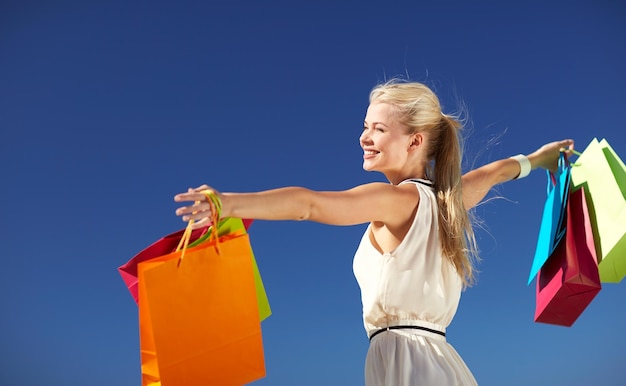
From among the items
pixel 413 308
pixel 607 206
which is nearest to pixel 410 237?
pixel 413 308

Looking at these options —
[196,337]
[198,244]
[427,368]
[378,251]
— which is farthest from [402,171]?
[196,337]

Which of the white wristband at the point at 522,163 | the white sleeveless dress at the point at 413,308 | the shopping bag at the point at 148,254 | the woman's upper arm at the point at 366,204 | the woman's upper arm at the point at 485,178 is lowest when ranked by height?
the white sleeveless dress at the point at 413,308

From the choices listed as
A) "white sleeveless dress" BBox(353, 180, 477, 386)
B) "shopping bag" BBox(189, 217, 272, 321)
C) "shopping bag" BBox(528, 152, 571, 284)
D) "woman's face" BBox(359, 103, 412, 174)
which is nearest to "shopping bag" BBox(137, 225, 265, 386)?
"shopping bag" BBox(189, 217, 272, 321)

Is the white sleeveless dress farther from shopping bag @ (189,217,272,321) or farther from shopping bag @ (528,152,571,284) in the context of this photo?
shopping bag @ (528,152,571,284)

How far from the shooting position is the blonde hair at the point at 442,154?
2.39 meters

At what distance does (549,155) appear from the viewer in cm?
316

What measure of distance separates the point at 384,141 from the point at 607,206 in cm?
86

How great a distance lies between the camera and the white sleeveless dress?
2.25 metres

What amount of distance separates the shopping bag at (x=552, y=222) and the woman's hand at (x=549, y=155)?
0.59 ft

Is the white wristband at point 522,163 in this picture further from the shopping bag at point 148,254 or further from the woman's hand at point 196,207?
the woman's hand at point 196,207

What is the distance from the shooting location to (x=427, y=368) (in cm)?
223

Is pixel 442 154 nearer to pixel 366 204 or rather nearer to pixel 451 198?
pixel 451 198

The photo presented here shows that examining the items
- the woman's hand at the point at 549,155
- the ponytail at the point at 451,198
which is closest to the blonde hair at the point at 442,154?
the ponytail at the point at 451,198

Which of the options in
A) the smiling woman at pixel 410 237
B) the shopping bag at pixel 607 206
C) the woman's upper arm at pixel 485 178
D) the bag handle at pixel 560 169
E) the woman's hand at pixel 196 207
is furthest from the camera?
the bag handle at pixel 560 169
